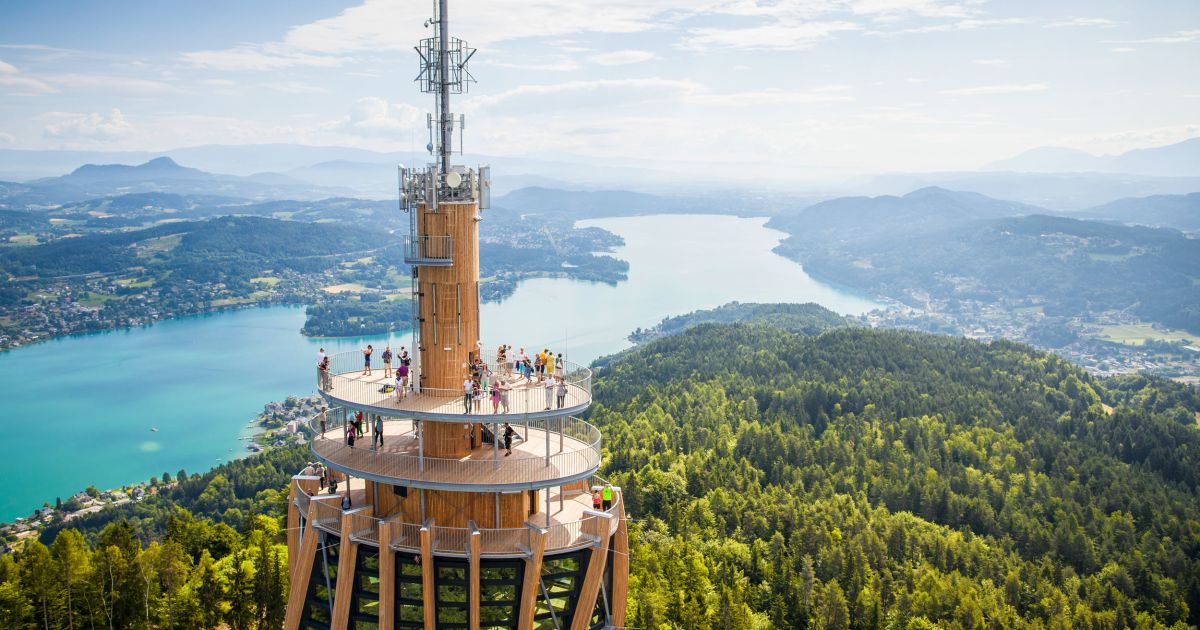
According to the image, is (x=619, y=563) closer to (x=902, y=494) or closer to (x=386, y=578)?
(x=386, y=578)

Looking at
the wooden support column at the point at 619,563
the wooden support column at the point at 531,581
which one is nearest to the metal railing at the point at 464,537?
the wooden support column at the point at 531,581

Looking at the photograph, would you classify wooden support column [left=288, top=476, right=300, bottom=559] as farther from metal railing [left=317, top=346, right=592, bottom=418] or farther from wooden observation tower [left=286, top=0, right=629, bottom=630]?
metal railing [left=317, top=346, right=592, bottom=418]

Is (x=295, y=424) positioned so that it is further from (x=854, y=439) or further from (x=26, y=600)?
(x=26, y=600)

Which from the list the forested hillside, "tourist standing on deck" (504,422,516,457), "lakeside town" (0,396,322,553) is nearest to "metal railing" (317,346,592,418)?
"tourist standing on deck" (504,422,516,457)

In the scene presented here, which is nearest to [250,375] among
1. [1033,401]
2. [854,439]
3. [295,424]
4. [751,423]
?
[295,424]

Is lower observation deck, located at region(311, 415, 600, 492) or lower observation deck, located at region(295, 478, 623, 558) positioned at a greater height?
lower observation deck, located at region(311, 415, 600, 492)

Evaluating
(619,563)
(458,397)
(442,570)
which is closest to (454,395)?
(458,397)
